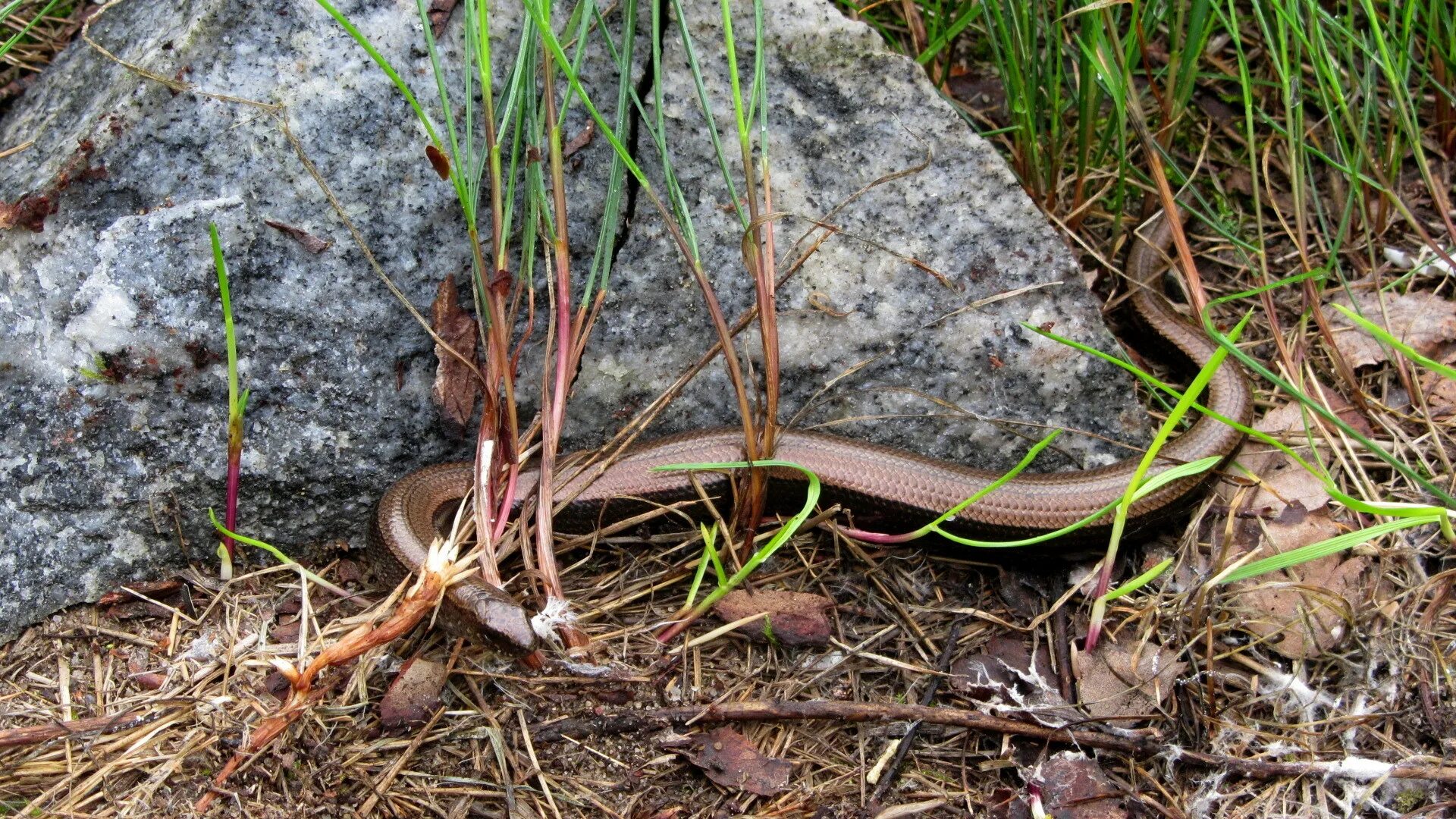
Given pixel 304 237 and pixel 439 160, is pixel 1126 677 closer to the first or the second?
pixel 439 160

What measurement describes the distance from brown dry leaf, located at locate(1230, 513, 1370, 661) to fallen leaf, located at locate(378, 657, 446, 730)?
155 cm

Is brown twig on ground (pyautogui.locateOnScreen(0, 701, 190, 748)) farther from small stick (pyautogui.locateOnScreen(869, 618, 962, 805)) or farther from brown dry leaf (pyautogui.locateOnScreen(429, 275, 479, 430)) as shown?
small stick (pyautogui.locateOnScreen(869, 618, 962, 805))

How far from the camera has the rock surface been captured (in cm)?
214

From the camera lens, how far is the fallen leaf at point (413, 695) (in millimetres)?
1965

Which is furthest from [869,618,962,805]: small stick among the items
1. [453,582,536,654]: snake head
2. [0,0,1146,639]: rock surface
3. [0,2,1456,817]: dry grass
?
[453,582,536,654]: snake head

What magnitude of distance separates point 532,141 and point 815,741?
3.96ft

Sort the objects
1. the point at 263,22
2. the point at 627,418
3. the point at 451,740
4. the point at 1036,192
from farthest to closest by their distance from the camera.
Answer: the point at 1036,192 < the point at 627,418 < the point at 263,22 < the point at 451,740

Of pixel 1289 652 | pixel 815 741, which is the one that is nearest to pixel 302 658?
pixel 815 741

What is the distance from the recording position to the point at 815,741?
1971 millimetres

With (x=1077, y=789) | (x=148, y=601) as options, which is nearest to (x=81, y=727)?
(x=148, y=601)

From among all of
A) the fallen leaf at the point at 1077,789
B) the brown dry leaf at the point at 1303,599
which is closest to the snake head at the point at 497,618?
the fallen leaf at the point at 1077,789

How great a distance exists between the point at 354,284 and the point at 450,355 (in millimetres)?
244

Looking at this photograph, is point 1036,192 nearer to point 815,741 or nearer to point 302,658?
point 815,741

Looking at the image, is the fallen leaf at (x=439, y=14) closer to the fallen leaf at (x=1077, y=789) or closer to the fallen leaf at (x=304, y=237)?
the fallen leaf at (x=304, y=237)
